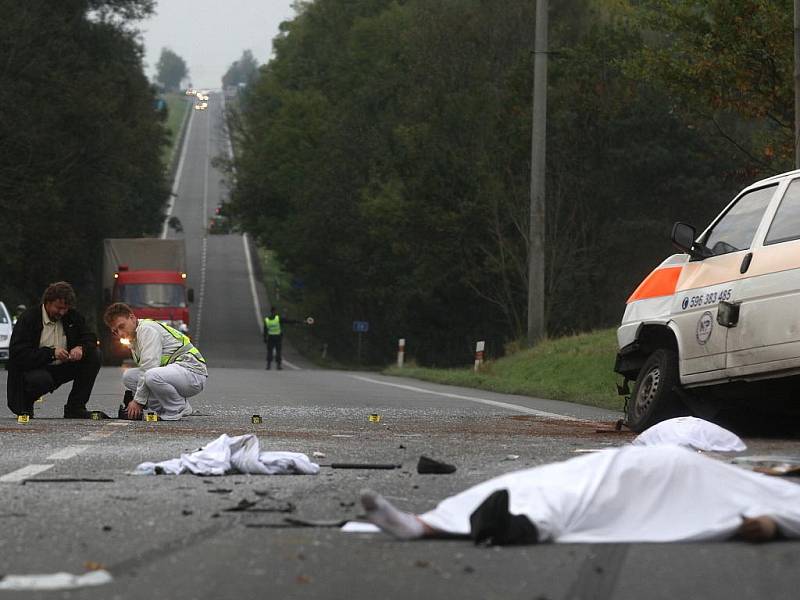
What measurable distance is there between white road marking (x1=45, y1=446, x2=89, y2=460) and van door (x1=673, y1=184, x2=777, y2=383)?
4735 millimetres

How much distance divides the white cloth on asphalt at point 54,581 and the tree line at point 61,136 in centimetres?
4703

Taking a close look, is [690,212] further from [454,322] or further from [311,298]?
[311,298]

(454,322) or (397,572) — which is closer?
(397,572)

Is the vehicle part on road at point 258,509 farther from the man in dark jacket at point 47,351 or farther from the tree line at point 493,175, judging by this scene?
the tree line at point 493,175

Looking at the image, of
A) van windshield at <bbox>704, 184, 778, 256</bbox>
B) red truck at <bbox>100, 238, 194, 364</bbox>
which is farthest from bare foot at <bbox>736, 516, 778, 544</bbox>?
red truck at <bbox>100, 238, 194, 364</bbox>

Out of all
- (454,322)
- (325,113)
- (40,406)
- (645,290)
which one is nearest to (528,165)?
(454,322)

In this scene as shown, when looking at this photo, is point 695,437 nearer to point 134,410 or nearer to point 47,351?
point 134,410

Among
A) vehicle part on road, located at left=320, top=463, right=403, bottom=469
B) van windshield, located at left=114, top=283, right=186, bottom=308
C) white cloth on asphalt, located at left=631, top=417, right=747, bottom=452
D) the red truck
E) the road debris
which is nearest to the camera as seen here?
the road debris

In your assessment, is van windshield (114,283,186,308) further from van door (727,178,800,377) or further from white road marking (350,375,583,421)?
van door (727,178,800,377)

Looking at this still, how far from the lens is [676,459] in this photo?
6.68m

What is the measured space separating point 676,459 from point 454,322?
5711 cm

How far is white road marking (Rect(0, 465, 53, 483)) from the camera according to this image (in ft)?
30.0

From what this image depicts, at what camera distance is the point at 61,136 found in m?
55.3

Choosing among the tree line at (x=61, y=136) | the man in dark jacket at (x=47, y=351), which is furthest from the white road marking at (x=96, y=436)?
the tree line at (x=61, y=136)
